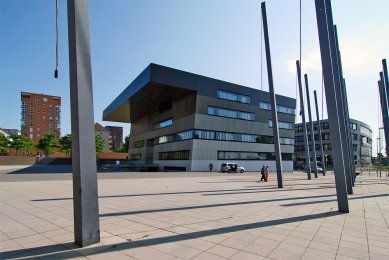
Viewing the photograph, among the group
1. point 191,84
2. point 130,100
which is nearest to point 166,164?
point 130,100

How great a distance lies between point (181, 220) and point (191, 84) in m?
37.5

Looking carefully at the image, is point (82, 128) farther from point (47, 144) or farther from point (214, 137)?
point (47, 144)

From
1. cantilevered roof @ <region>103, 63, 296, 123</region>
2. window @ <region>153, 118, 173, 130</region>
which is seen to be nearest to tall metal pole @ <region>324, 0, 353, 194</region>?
cantilevered roof @ <region>103, 63, 296, 123</region>

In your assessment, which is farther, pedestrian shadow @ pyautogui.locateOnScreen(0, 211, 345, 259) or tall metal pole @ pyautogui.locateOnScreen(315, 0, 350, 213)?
tall metal pole @ pyautogui.locateOnScreen(315, 0, 350, 213)

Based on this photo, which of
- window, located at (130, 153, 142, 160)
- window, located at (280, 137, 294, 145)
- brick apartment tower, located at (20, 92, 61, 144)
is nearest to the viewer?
window, located at (280, 137, 294, 145)

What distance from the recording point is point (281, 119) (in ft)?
193

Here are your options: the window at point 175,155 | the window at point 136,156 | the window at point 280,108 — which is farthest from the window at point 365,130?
the window at point 136,156

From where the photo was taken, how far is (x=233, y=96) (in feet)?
166

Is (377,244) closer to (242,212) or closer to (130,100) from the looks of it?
(242,212)

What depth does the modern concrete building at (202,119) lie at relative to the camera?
44.1 meters

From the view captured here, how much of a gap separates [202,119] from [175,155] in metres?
9.66

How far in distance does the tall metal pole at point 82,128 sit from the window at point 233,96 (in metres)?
43.1

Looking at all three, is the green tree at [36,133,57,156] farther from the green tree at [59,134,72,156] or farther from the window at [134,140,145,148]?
the window at [134,140,145,148]

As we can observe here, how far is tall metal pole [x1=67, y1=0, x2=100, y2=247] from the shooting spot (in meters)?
5.19
